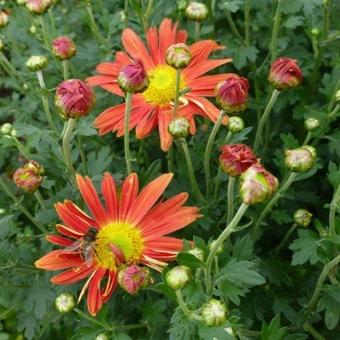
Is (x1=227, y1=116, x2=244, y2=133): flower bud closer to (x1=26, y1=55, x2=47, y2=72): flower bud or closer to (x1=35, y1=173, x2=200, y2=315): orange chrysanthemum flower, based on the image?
(x1=35, y1=173, x2=200, y2=315): orange chrysanthemum flower

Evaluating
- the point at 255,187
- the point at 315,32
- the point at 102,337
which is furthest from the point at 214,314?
the point at 315,32

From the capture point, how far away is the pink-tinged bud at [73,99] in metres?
1.94

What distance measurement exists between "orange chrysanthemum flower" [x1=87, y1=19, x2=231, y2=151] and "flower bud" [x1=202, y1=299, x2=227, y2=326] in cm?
82

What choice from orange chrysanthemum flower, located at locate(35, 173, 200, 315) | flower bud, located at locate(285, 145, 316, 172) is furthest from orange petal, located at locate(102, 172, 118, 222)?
flower bud, located at locate(285, 145, 316, 172)

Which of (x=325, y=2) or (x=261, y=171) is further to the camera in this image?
(x=325, y=2)

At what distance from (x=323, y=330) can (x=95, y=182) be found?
1330 millimetres

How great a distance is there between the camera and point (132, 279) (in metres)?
1.84

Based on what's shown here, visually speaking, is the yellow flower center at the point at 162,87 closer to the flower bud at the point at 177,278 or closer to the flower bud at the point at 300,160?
the flower bud at the point at 300,160

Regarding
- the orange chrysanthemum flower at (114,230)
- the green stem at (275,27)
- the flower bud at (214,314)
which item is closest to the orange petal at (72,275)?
the orange chrysanthemum flower at (114,230)

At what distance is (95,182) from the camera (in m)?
2.55

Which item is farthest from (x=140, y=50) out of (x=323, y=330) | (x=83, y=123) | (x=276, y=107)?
(x=323, y=330)

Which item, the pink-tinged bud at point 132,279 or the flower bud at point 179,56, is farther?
the flower bud at point 179,56

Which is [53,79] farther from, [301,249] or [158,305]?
[301,249]

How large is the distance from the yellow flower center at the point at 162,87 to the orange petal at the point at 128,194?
49 centimetres
